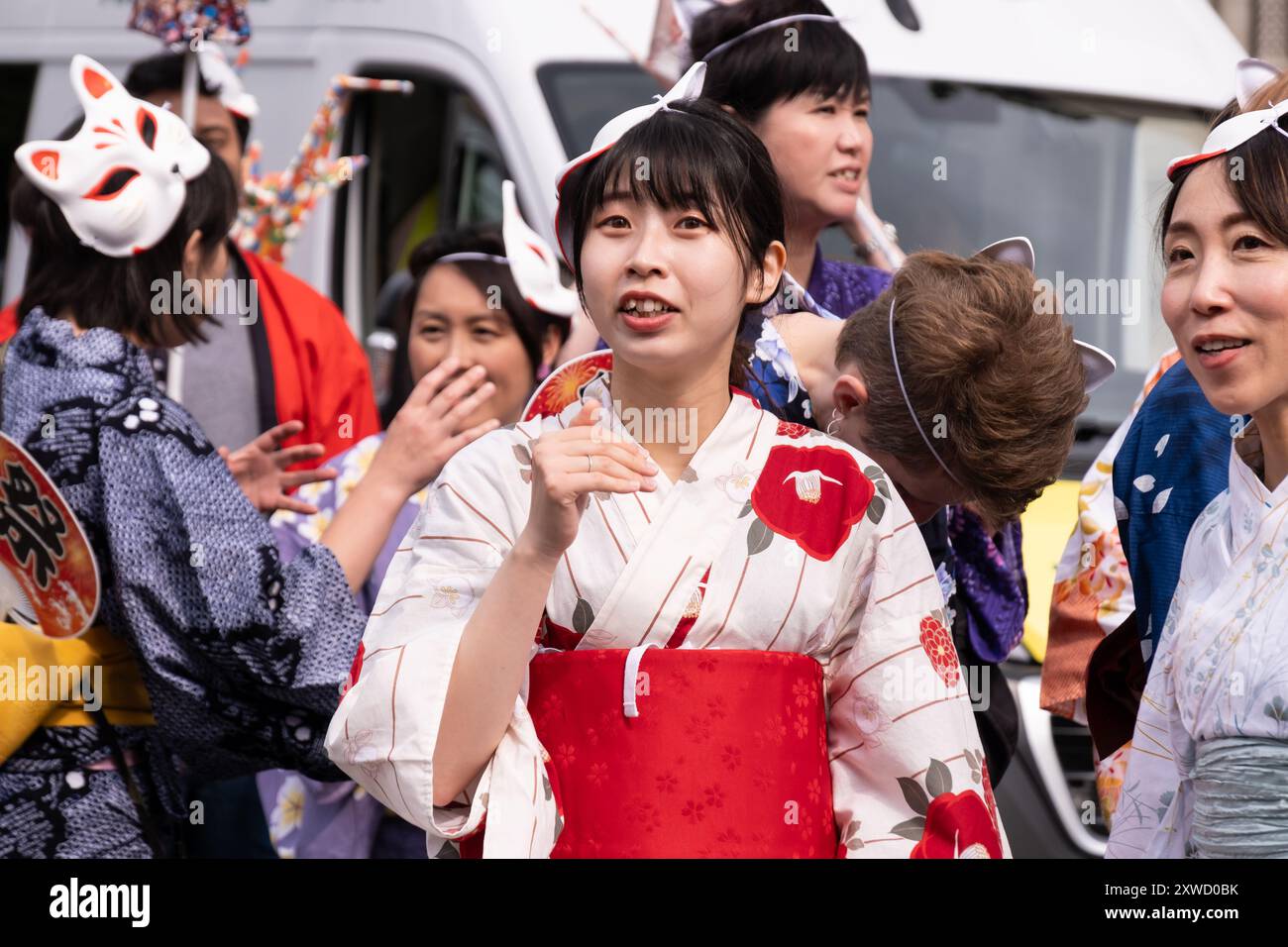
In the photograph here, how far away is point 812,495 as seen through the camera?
2.54 metres

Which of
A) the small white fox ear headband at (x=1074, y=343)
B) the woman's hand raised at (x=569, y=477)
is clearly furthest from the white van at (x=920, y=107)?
the woman's hand raised at (x=569, y=477)

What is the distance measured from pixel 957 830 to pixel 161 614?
1483 millimetres

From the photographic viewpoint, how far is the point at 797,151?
3.35 m

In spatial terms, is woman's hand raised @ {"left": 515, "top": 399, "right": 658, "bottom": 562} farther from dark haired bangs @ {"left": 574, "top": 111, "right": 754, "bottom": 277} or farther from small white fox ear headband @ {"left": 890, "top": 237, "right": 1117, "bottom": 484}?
small white fox ear headband @ {"left": 890, "top": 237, "right": 1117, "bottom": 484}

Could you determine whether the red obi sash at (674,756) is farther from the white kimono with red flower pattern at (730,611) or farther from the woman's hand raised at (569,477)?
the woman's hand raised at (569,477)

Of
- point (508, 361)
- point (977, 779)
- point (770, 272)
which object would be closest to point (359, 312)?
point (508, 361)

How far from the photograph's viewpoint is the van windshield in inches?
198

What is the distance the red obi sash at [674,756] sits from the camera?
2.38 meters

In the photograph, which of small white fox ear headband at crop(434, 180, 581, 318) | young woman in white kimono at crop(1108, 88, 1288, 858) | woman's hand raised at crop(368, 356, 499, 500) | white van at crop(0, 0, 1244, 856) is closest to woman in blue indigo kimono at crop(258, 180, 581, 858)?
small white fox ear headband at crop(434, 180, 581, 318)

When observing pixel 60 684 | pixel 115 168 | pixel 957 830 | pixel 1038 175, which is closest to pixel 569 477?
pixel 957 830

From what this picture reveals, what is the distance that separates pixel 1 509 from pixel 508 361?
136 centimetres

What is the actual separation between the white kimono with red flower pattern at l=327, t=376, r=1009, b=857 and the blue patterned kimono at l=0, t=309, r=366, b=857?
2.55ft

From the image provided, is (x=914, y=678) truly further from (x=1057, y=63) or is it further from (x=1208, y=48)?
(x=1208, y=48)

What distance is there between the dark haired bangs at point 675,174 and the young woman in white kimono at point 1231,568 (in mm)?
613
